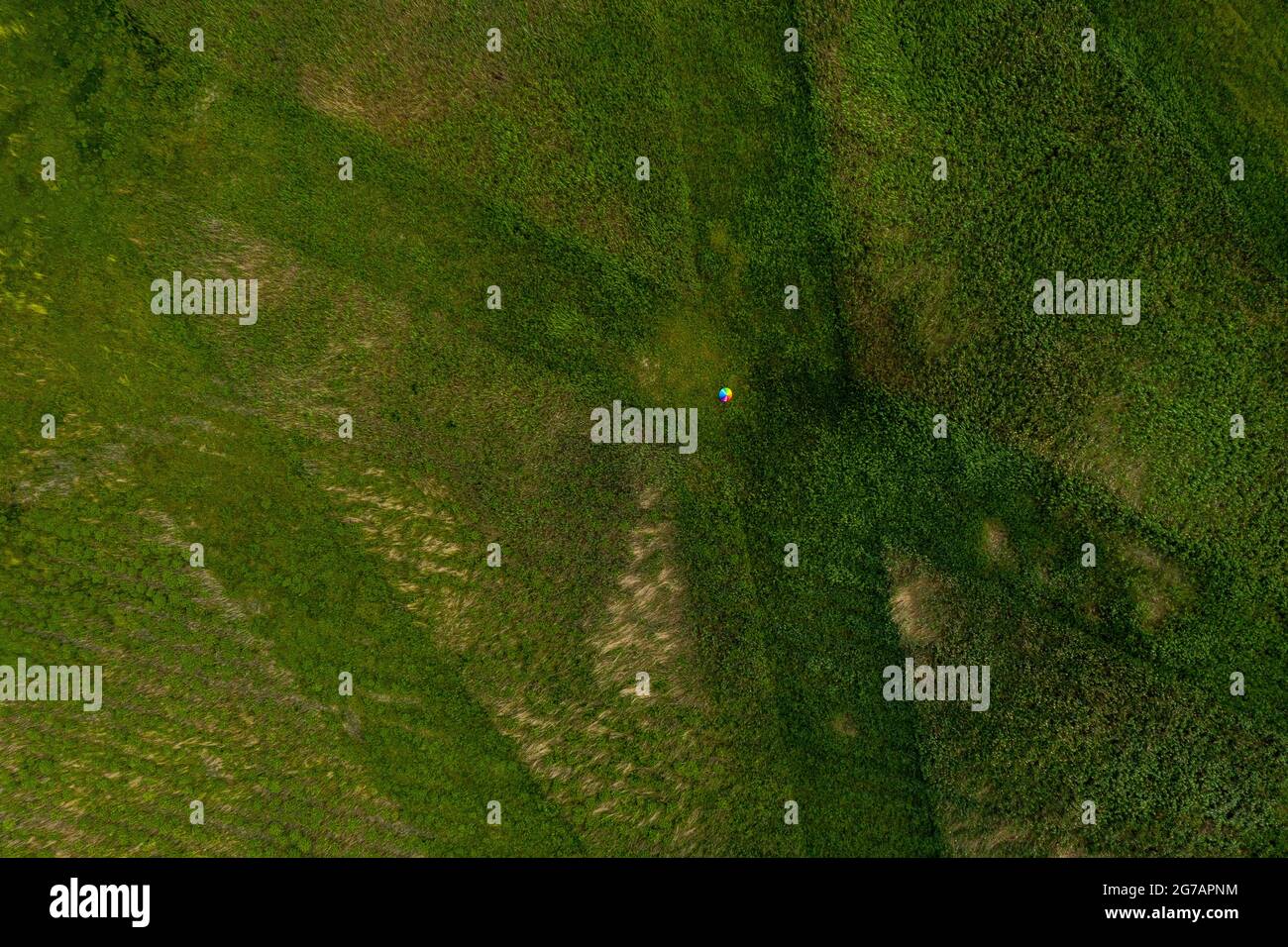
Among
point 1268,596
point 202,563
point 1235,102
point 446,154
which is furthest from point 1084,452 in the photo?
point 202,563

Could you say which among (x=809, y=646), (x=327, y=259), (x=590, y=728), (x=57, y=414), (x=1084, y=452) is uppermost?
(x=327, y=259)

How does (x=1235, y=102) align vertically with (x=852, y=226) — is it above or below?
above

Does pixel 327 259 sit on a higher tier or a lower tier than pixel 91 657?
higher

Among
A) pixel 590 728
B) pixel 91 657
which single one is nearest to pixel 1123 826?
pixel 590 728

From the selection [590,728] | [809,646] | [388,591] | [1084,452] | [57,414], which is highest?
[57,414]

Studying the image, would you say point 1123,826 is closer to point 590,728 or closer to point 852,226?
point 590,728

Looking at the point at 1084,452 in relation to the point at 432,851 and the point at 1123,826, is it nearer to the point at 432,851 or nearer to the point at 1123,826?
the point at 1123,826
